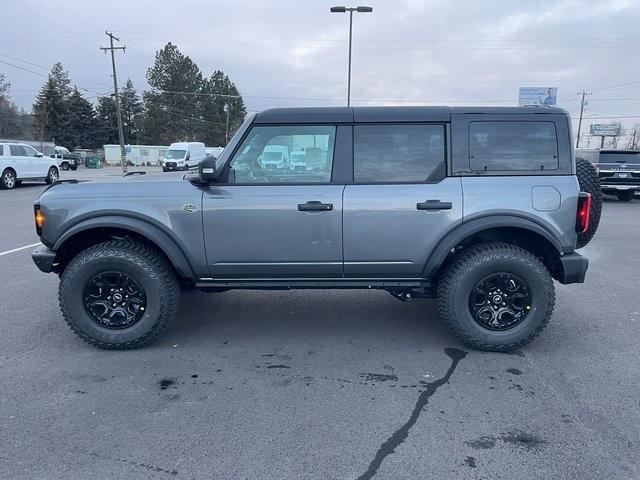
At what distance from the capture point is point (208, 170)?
A: 3.80 metres

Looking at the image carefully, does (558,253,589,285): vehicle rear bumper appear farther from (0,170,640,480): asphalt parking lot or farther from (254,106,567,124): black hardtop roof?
(254,106,567,124): black hardtop roof

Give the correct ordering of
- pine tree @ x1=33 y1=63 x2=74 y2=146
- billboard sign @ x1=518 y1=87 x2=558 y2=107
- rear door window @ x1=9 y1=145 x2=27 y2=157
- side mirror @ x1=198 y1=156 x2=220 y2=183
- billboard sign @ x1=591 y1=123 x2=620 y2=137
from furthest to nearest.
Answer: pine tree @ x1=33 y1=63 x2=74 y2=146, billboard sign @ x1=591 y1=123 x2=620 y2=137, billboard sign @ x1=518 y1=87 x2=558 y2=107, rear door window @ x1=9 y1=145 x2=27 y2=157, side mirror @ x1=198 y1=156 x2=220 y2=183

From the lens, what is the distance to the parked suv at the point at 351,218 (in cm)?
384

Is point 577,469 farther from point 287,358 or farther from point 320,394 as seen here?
point 287,358

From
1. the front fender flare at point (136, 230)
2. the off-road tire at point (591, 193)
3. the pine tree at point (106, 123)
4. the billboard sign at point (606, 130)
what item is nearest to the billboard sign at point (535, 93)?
the billboard sign at point (606, 130)

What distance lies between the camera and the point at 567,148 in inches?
153

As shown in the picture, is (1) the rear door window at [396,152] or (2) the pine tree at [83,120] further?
(2) the pine tree at [83,120]

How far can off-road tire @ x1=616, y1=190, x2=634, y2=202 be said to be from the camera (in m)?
16.2

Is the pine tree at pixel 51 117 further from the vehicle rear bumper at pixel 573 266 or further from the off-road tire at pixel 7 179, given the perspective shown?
the vehicle rear bumper at pixel 573 266

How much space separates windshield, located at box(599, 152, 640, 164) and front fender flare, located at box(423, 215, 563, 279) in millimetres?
14432

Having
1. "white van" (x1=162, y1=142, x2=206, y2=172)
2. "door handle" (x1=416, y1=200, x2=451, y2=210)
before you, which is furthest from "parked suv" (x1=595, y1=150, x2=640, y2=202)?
"white van" (x1=162, y1=142, x2=206, y2=172)

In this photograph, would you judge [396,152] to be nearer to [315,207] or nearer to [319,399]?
[315,207]

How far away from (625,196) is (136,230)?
1745 centimetres

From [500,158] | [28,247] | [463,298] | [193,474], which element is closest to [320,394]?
[193,474]
